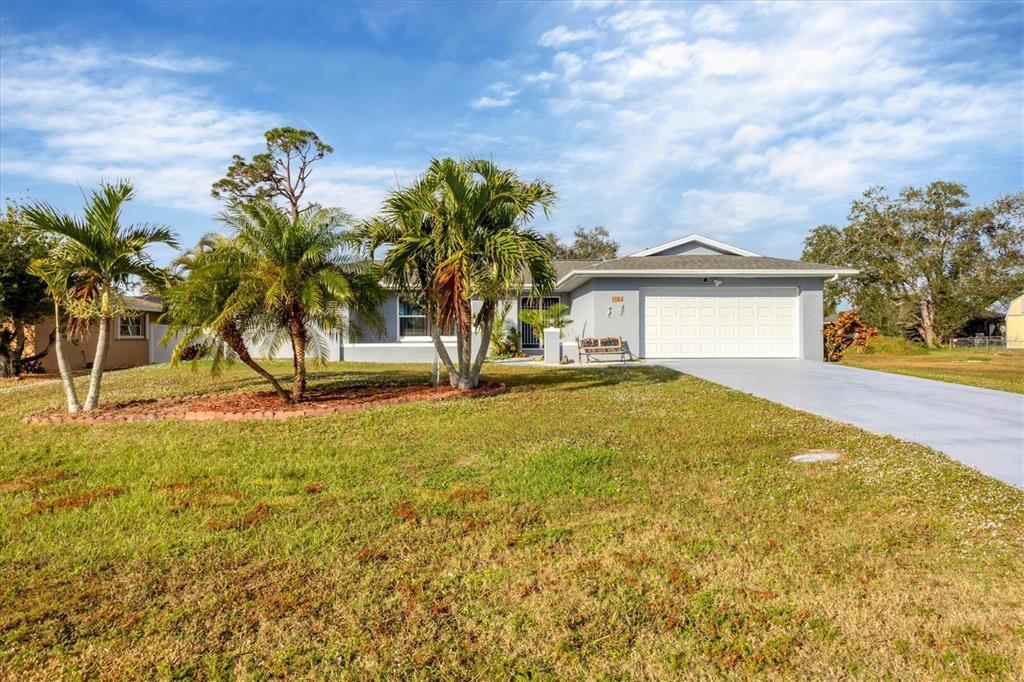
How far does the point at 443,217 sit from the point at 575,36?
5.06 metres

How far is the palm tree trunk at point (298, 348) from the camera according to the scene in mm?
10359

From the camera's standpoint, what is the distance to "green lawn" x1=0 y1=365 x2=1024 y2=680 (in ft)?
9.96

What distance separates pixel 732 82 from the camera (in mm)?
13688

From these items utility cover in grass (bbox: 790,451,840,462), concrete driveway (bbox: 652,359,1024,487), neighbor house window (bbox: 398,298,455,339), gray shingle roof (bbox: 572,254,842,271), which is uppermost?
gray shingle roof (bbox: 572,254,842,271)

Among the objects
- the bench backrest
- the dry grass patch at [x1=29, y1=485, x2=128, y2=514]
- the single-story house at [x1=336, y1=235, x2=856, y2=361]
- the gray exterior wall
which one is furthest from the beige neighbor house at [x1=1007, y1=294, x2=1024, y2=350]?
the dry grass patch at [x1=29, y1=485, x2=128, y2=514]

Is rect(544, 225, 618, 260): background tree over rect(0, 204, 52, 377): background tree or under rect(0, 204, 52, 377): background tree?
over

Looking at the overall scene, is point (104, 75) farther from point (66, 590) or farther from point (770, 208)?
point (770, 208)

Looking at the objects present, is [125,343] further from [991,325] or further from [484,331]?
[991,325]

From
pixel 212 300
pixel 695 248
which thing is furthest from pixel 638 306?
pixel 212 300

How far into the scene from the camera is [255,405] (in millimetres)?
10328

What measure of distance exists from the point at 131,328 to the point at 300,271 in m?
18.7

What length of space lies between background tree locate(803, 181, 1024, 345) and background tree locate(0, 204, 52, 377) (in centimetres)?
4265

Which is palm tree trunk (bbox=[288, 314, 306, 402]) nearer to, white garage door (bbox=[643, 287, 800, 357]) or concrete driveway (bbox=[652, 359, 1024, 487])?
concrete driveway (bbox=[652, 359, 1024, 487])

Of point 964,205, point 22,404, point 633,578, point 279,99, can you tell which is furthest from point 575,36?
point 964,205
